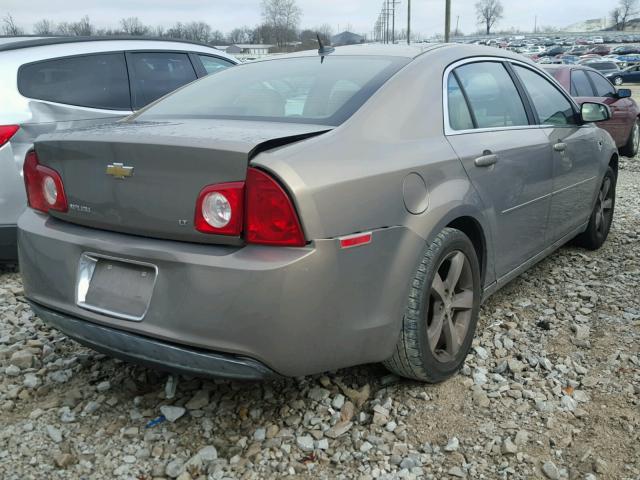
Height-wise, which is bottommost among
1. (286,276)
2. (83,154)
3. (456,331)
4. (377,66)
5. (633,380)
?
(633,380)

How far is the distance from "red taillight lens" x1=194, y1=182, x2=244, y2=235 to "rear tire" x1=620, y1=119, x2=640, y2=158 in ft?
32.4

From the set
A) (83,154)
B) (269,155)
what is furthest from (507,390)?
(83,154)

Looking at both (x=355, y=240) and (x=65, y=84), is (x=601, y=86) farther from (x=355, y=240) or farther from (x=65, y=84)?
(x=355, y=240)

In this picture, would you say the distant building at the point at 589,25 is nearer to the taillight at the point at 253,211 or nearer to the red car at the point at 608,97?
the red car at the point at 608,97

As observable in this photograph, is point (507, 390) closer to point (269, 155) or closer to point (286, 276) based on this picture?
point (286, 276)

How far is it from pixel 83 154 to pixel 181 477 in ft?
4.08

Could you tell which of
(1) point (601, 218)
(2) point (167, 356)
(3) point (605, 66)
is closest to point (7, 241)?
(2) point (167, 356)

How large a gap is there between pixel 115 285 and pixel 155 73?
3532 mm

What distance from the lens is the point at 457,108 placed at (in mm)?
2988

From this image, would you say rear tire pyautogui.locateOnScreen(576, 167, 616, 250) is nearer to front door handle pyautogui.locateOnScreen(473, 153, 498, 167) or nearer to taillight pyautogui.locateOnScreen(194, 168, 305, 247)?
front door handle pyautogui.locateOnScreen(473, 153, 498, 167)

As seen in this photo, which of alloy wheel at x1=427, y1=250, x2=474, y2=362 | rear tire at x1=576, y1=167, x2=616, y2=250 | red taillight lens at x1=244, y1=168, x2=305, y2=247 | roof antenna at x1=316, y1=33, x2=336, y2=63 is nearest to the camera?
red taillight lens at x1=244, y1=168, x2=305, y2=247

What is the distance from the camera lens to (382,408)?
2.62 metres

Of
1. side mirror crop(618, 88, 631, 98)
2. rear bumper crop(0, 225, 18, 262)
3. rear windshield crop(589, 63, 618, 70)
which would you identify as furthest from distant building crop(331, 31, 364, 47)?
rear windshield crop(589, 63, 618, 70)

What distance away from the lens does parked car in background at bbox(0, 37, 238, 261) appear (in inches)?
165
